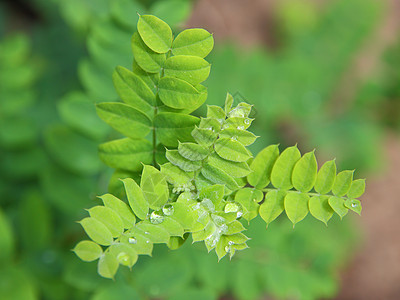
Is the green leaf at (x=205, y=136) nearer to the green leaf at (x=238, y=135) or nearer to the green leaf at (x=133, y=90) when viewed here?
the green leaf at (x=238, y=135)

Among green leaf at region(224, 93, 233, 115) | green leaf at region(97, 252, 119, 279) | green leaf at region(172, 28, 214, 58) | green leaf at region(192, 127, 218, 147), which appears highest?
green leaf at region(172, 28, 214, 58)

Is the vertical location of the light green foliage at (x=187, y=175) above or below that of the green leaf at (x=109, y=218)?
above

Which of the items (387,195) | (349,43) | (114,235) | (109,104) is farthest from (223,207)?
(387,195)

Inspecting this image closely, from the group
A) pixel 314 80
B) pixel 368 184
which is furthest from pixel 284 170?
pixel 368 184

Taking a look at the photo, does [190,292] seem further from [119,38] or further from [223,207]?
[119,38]

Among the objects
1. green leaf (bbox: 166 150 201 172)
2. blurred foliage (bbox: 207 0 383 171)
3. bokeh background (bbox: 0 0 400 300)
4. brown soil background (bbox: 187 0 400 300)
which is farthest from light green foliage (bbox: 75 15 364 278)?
brown soil background (bbox: 187 0 400 300)

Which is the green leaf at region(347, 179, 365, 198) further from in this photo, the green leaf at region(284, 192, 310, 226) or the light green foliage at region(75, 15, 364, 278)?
the green leaf at region(284, 192, 310, 226)

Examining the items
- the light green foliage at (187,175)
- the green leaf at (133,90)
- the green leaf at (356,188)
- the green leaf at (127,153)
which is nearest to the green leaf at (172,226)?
the light green foliage at (187,175)
